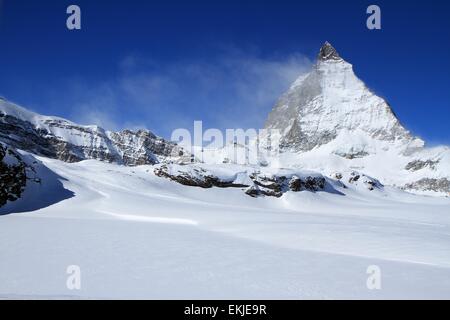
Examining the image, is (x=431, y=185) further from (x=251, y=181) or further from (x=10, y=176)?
(x=10, y=176)

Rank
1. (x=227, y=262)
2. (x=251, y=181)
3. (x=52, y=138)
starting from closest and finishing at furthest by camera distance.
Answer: (x=227, y=262), (x=251, y=181), (x=52, y=138)

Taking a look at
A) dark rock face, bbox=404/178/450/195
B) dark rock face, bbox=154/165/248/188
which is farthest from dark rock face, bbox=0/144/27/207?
Result: dark rock face, bbox=404/178/450/195

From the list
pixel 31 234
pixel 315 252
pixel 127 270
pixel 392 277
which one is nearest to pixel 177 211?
pixel 31 234

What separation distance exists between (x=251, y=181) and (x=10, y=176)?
30.4 metres

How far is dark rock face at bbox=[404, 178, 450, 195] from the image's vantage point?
164 meters

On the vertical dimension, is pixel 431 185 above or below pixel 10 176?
below

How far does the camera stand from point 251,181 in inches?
2008

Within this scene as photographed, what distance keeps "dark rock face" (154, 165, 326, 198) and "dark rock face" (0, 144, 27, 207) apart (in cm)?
1881

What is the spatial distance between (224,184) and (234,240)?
113 ft

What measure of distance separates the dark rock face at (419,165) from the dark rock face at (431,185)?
43.9ft

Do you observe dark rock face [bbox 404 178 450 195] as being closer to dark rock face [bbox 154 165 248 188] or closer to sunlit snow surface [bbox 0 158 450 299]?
dark rock face [bbox 154 165 248 188]

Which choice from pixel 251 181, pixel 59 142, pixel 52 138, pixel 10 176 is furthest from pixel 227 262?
pixel 52 138

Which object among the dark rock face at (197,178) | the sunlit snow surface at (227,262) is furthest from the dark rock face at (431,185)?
the sunlit snow surface at (227,262)

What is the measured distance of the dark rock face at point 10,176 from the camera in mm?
29259
